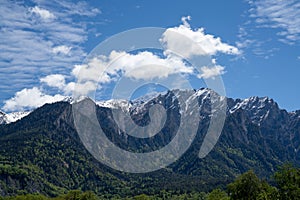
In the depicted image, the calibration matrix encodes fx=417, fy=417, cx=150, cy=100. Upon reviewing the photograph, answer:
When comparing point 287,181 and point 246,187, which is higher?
point 246,187

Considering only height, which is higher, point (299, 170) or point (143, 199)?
point (143, 199)

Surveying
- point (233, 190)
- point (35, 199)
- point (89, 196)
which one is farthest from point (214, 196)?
point (35, 199)

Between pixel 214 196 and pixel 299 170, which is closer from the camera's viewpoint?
pixel 299 170

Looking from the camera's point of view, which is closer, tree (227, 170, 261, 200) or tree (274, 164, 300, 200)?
tree (274, 164, 300, 200)

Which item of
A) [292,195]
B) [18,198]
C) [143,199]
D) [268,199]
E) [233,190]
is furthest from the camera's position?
[143,199]

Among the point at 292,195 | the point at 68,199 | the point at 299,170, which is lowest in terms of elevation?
the point at 292,195

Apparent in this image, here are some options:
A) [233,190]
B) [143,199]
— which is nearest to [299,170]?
[233,190]

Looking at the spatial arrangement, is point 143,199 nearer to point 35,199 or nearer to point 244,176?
point 35,199

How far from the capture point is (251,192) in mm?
100188

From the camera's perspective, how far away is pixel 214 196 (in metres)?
131

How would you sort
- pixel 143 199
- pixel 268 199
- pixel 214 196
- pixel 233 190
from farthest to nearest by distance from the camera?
pixel 143 199 → pixel 214 196 → pixel 233 190 → pixel 268 199

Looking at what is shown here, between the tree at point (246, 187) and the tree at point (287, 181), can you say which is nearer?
the tree at point (287, 181)

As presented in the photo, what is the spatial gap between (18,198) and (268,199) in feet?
380

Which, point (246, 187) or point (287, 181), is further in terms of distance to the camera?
point (246, 187)
